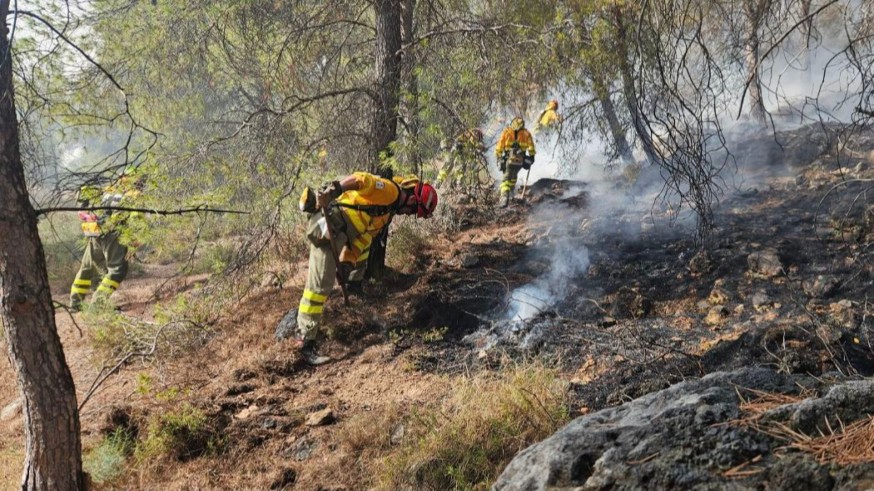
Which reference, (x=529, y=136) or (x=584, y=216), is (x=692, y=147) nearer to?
(x=584, y=216)

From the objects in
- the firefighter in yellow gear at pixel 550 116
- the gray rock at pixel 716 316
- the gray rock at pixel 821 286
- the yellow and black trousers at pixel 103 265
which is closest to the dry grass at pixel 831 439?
the gray rock at pixel 716 316

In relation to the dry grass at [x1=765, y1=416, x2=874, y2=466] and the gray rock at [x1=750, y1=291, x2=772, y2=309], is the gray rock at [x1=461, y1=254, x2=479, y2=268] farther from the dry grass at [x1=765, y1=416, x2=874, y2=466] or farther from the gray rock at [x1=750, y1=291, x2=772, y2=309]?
the dry grass at [x1=765, y1=416, x2=874, y2=466]

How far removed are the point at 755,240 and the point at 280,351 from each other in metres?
5.52

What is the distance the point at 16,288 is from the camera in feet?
9.82

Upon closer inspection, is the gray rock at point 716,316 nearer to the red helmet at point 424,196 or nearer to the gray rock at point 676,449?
the gray rock at point 676,449

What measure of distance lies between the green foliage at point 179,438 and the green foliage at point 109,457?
112mm

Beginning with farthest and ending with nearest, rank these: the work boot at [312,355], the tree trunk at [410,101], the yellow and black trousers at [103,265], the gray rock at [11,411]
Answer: the yellow and black trousers at [103,265] < the tree trunk at [410,101] < the work boot at [312,355] < the gray rock at [11,411]

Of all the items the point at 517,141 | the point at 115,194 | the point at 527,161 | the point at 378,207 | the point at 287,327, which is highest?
the point at 517,141

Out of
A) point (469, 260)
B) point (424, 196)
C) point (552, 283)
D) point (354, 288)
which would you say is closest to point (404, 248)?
point (469, 260)

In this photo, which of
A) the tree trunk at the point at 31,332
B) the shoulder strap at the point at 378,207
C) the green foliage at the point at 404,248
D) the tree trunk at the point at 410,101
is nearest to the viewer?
the tree trunk at the point at 31,332

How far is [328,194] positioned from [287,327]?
5.34 ft

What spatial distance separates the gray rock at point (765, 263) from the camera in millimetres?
5473

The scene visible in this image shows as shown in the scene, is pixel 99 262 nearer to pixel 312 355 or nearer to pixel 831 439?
pixel 312 355

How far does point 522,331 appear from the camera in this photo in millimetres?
5090
